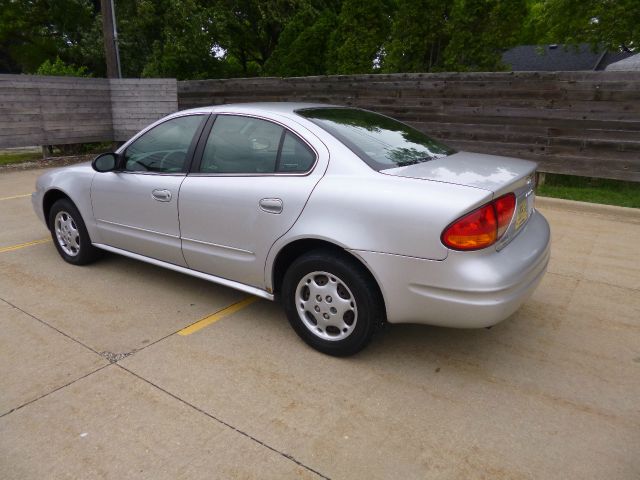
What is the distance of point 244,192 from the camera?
131 inches

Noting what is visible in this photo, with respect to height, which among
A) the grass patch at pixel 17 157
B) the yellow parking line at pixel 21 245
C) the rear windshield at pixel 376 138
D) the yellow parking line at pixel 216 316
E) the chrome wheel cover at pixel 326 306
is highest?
the rear windshield at pixel 376 138

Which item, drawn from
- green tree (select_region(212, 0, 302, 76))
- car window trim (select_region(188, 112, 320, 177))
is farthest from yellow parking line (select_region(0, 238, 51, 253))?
green tree (select_region(212, 0, 302, 76))

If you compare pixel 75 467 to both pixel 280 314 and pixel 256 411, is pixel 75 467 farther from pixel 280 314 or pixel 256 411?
pixel 280 314

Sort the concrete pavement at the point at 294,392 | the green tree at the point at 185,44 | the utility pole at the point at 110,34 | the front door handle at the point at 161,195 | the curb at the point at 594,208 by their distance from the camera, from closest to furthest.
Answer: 1. the concrete pavement at the point at 294,392
2. the front door handle at the point at 161,195
3. the curb at the point at 594,208
4. the utility pole at the point at 110,34
5. the green tree at the point at 185,44

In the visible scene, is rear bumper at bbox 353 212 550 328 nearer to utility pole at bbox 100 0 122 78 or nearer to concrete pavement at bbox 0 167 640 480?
concrete pavement at bbox 0 167 640 480

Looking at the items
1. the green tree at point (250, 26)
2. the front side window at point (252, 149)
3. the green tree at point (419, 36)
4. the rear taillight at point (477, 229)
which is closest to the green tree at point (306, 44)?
the green tree at point (250, 26)

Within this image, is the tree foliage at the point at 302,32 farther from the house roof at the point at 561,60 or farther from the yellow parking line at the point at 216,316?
the yellow parking line at the point at 216,316

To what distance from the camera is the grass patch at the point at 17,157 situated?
11685 millimetres

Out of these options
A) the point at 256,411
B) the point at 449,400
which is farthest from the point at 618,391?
the point at 256,411

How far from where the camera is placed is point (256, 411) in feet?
8.71

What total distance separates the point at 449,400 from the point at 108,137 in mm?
12474

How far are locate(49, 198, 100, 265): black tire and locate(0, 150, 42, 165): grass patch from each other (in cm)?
819

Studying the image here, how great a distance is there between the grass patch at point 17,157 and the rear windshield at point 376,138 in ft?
35.0

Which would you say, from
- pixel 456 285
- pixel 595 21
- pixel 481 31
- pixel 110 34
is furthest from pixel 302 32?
pixel 456 285
